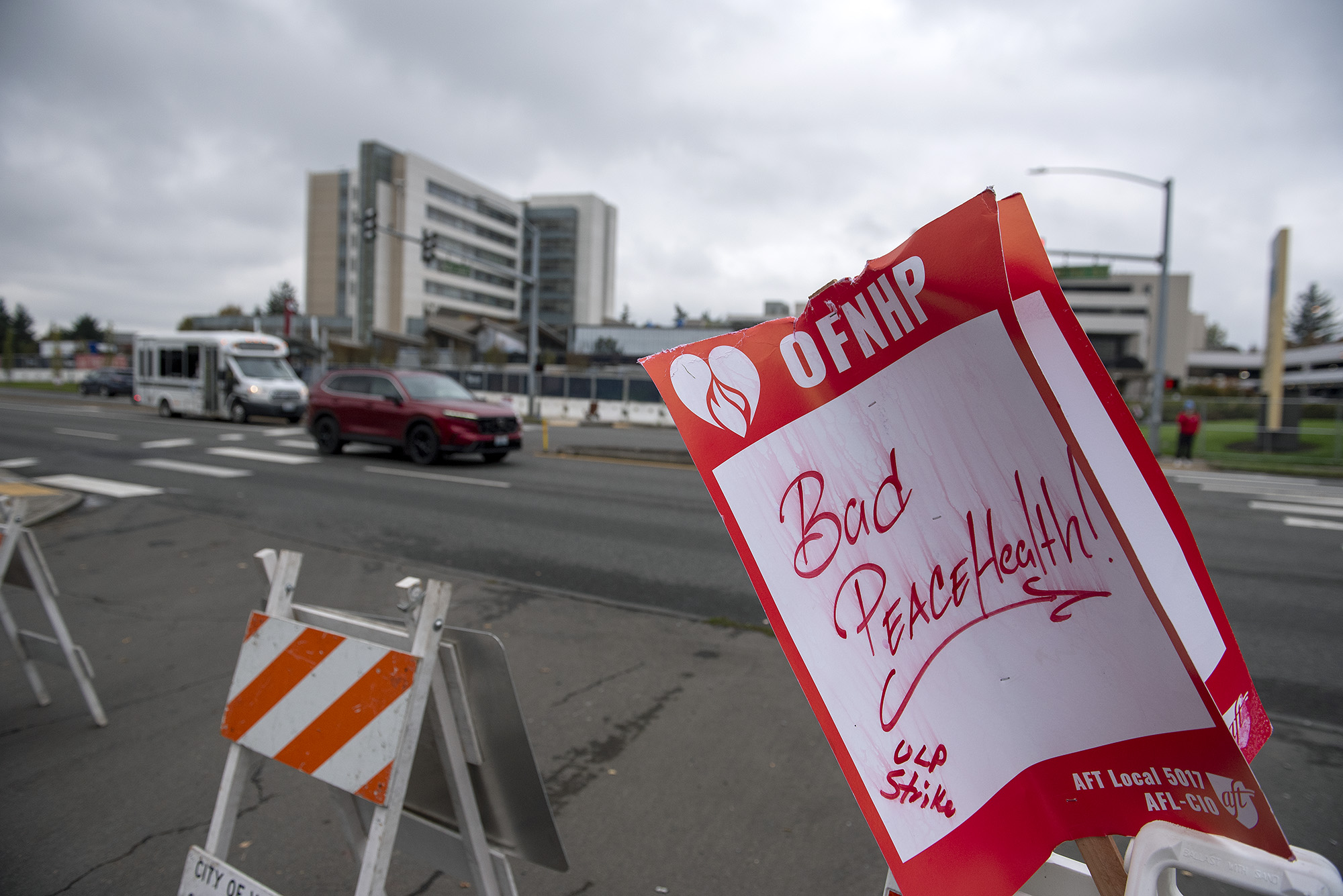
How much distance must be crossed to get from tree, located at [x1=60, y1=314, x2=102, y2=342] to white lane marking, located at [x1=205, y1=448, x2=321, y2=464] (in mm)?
123760

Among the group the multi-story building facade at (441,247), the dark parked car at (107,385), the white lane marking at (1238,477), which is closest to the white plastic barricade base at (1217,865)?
the white lane marking at (1238,477)

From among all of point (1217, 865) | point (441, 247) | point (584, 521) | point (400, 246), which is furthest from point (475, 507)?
point (400, 246)

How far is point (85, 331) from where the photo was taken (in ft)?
380

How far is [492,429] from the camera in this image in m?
13.8

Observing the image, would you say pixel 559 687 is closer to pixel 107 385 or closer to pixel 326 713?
pixel 326 713

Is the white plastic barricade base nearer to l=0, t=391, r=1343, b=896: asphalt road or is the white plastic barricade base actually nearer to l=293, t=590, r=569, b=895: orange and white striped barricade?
l=293, t=590, r=569, b=895: orange and white striped barricade

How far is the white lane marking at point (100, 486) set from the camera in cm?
1038

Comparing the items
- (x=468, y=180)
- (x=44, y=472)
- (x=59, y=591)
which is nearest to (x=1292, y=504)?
(x=59, y=591)

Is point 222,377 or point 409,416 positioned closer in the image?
point 409,416

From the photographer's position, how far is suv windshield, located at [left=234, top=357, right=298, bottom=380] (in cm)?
2281

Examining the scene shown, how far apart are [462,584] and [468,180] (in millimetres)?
95979

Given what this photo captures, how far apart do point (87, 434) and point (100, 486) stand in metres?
8.78

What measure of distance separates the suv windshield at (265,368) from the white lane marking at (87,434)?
4.89 metres

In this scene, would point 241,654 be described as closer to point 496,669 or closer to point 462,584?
point 496,669
